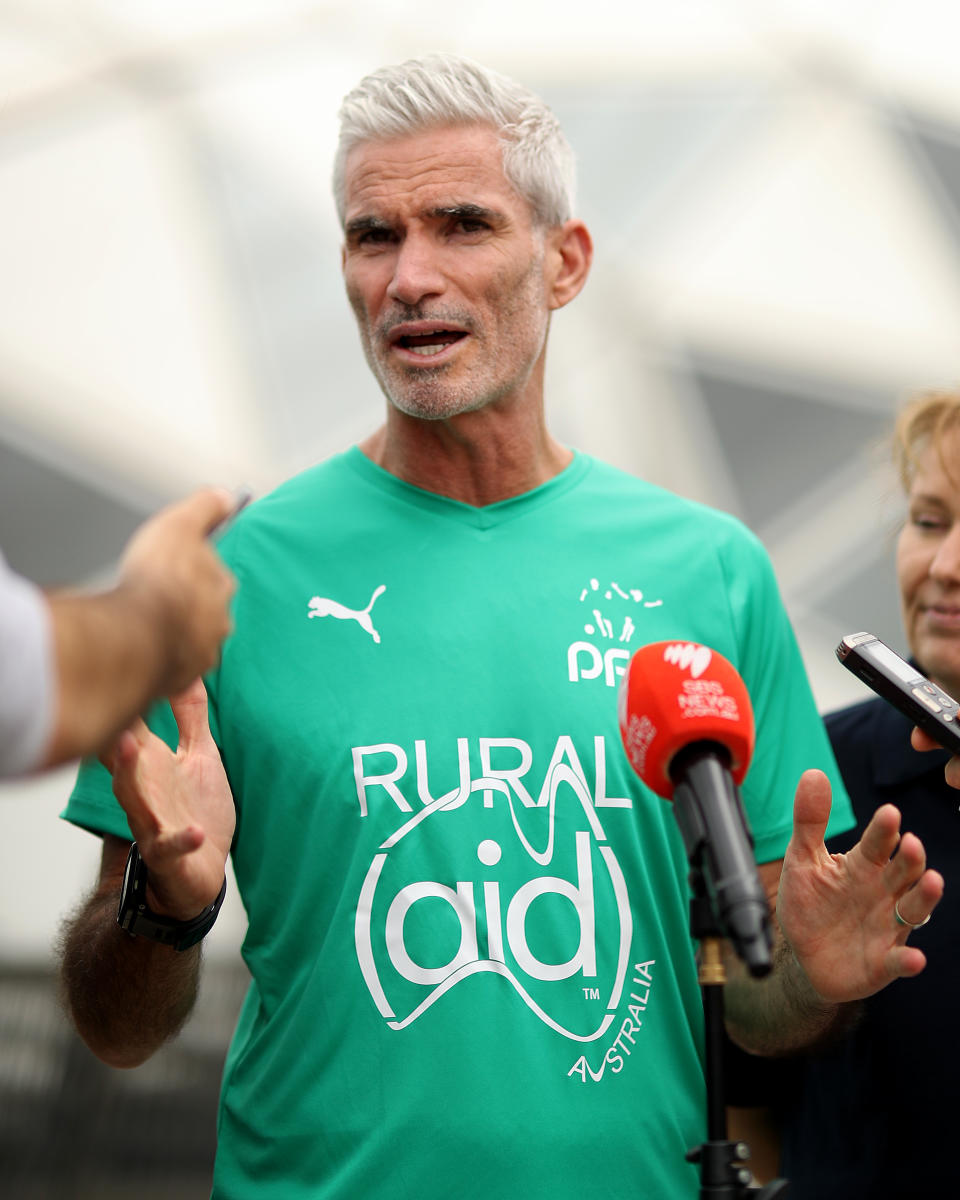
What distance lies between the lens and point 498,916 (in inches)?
83.5

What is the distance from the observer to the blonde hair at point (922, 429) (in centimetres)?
276

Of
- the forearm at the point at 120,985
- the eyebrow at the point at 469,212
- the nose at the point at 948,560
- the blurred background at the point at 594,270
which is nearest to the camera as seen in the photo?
the forearm at the point at 120,985

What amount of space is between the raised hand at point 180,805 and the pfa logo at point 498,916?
26cm

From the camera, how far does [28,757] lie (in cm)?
128

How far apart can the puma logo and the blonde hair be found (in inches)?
45.9

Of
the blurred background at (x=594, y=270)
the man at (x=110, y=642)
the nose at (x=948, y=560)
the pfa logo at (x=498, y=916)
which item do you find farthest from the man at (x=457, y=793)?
the blurred background at (x=594, y=270)

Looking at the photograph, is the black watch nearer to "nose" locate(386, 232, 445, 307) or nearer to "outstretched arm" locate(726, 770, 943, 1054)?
"outstretched arm" locate(726, 770, 943, 1054)

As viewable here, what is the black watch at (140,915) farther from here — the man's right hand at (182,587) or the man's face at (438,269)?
the man's face at (438,269)

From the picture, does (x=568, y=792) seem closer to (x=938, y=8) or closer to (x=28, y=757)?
(x=28, y=757)

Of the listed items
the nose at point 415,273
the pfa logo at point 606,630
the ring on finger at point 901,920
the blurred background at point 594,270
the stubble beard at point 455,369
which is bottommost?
the ring on finger at point 901,920

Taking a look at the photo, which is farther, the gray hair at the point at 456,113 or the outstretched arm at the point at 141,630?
the gray hair at the point at 456,113

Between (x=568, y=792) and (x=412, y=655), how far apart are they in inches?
12.9

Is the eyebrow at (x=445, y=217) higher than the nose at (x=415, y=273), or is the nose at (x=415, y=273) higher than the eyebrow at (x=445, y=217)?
the eyebrow at (x=445, y=217)

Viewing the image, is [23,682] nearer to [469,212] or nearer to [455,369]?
[455,369]
